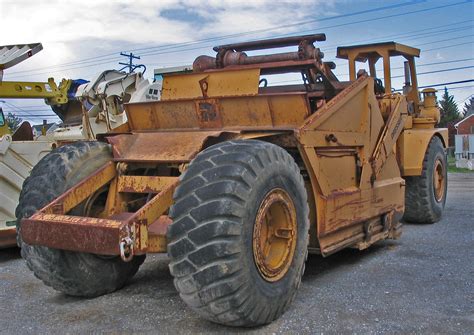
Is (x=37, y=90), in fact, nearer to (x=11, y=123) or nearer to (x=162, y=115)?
(x=162, y=115)

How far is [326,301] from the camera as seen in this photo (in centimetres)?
468

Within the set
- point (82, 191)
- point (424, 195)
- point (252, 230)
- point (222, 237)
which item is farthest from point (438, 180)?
point (222, 237)

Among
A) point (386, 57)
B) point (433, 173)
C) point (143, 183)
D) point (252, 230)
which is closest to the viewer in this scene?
point (252, 230)

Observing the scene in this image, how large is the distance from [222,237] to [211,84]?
232 cm

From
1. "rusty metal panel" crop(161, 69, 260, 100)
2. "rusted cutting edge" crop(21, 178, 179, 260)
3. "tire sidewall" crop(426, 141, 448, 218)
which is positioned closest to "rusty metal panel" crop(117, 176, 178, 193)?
"rusted cutting edge" crop(21, 178, 179, 260)

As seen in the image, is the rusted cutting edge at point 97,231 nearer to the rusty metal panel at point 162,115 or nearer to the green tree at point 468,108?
the rusty metal panel at point 162,115

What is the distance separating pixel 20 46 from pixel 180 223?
5700 mm

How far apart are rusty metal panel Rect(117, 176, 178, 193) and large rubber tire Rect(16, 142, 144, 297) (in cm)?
32

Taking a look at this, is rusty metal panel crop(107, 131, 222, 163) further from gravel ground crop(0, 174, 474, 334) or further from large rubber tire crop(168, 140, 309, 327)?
gravel ground crop(0, 174, 474, 334)

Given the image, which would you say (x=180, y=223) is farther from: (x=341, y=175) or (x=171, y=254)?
(x=341, y=175)

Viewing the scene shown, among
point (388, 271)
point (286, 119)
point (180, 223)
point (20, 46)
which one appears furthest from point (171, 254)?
point (20, 46)

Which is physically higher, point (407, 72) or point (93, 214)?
point (407, 72)

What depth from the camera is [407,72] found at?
9.03 m

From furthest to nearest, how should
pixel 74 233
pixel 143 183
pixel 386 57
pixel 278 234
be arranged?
1. pixel 386 57
2. pixel 143 183
3. pixel 278 234
4. pixel 74 233
